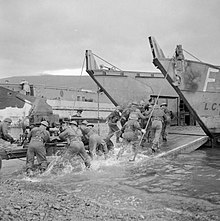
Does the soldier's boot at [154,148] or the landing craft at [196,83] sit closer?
the soldier's boot at [154,148]

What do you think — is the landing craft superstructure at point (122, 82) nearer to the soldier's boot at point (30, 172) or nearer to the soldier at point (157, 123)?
the soldier at point (157, 123)

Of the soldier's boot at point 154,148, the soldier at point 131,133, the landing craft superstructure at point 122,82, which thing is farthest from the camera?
the landing craft superstructure at point 122,82

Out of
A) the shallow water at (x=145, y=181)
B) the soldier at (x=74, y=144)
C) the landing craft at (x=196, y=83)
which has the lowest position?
the shallow water at (x=145, y=181)

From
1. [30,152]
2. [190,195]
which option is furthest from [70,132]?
[190,195]

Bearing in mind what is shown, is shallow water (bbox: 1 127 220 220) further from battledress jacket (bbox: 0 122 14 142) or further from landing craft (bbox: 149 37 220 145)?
landing craft (bbox: 149 37 220 145)

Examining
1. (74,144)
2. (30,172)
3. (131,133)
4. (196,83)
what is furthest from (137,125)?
(30,172)

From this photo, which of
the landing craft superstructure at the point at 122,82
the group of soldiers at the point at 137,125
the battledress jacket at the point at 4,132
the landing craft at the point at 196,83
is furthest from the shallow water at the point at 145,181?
the landing craft superstructure at the point at 122,82

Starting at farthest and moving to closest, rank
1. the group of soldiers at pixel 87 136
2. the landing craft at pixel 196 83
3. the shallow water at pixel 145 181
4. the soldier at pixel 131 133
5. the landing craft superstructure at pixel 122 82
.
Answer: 1. the landing craft superstructure at pixel 122 82
2. the landing craft at pixel 196 83
3. the soldier at pixel 131 133
4. the group of soldiers at pixel 87 136
5. the shallow water at pixel 145 181

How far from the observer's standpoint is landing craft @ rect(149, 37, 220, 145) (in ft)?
31.7

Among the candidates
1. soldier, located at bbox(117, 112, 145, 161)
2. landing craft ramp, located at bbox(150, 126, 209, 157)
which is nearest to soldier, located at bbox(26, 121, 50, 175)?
soldier, located at bbox(117, 112, 145, 161)

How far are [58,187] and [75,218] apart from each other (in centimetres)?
232

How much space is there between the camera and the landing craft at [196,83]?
31.7ft

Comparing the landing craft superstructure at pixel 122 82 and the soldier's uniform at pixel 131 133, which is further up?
the landing craft superstructure at pixel 122 82

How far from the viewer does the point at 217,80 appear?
10.6 m
